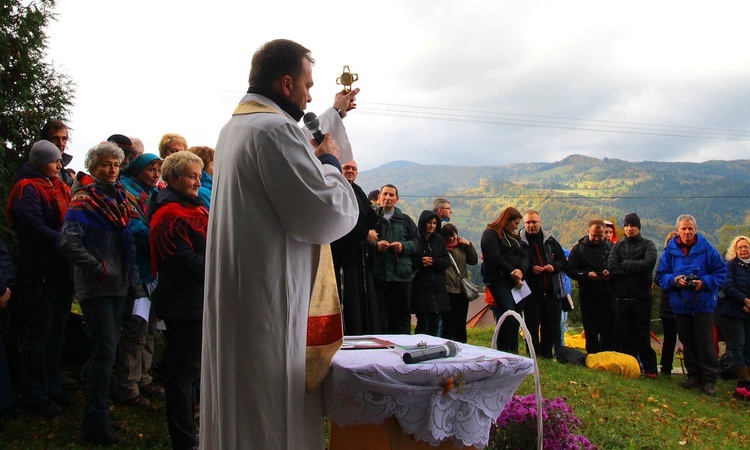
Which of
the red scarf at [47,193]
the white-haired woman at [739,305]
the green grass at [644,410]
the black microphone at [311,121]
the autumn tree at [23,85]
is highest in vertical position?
the autumn tree at [23,85]

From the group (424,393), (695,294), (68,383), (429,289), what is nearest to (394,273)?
(429,289)

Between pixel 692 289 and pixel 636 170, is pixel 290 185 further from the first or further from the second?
pixel 636 170

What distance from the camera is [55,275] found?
501 centimetres

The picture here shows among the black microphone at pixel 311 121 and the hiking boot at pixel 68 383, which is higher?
the black microphone at pixel 311 121

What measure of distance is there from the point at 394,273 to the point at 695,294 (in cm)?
434

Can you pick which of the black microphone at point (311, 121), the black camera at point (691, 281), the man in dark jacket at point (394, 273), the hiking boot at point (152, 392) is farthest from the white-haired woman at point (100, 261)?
the black camera at point (691, 281)

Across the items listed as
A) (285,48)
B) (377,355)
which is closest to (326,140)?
(285,48)

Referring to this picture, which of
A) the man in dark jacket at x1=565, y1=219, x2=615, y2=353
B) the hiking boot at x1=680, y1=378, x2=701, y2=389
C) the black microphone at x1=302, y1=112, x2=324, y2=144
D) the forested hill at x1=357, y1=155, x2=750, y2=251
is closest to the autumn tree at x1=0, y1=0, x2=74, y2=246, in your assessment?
the black microphone at x1=302, y1=112, x2=324, y2=144

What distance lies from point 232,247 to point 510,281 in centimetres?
674

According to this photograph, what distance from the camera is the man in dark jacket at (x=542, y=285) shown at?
9328 millimetres

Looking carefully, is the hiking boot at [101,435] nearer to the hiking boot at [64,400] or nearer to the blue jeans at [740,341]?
the hiking boot at [64,400]

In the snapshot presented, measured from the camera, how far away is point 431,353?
2.86 metres

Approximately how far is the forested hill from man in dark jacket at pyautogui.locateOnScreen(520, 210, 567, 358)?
30.5 metres

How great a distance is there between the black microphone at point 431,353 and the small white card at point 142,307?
3.03 meters
